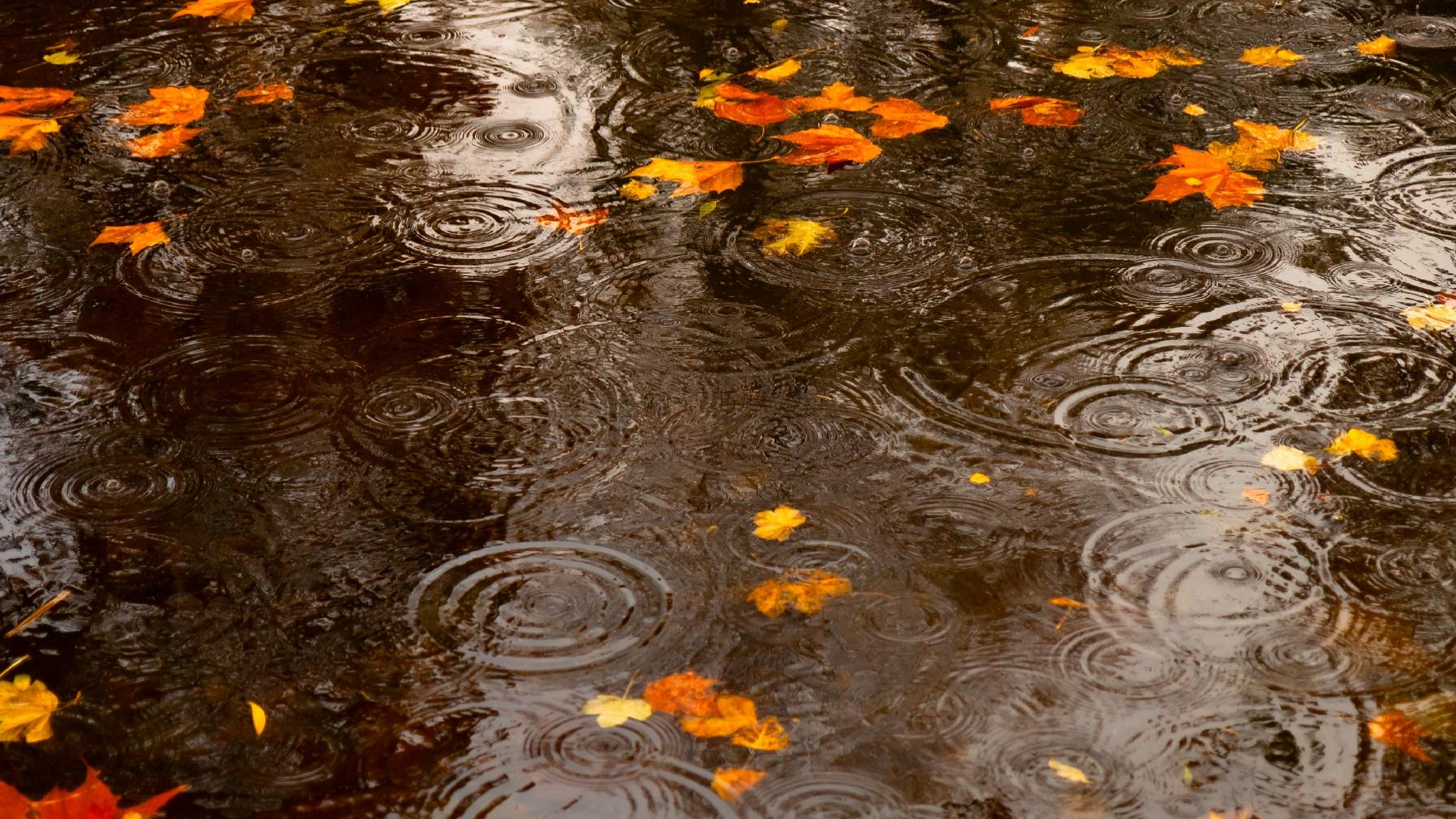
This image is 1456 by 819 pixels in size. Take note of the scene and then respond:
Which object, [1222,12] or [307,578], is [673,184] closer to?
[307,578]

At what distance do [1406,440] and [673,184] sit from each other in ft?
7.00

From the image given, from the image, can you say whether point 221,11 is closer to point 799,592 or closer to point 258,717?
point 258,717

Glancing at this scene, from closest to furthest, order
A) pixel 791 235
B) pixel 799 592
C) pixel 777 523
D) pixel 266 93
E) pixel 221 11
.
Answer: pixel 799 592
pixel 777 523
pixel 791 235
pixel 266 93
pixel 221 11

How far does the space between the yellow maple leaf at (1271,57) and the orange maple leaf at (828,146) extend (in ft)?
4.94

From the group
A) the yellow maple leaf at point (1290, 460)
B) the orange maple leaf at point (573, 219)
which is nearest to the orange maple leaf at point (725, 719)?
the yellow maple leaf at point (1290, 460)

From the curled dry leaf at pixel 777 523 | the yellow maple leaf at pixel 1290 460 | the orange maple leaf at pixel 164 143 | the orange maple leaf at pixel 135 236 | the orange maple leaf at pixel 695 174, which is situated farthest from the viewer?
the orange maple leaf at pixel 164 143

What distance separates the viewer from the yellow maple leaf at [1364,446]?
115 inches

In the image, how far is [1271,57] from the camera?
15.5 feet

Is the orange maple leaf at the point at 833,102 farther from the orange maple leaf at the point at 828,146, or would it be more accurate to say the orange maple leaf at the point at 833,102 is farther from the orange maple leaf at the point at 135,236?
the orange maple leaf at the point at 135,236

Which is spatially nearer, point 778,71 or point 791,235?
point 791,235

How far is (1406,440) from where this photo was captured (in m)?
2.98

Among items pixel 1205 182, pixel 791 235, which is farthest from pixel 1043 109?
pixel 791 235

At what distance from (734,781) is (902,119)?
2.72 metres

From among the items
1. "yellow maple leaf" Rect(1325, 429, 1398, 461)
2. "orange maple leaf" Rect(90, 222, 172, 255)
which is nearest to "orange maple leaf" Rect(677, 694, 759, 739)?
"yellow maple leaf" Rect(1325, 429, 1398, 461)
